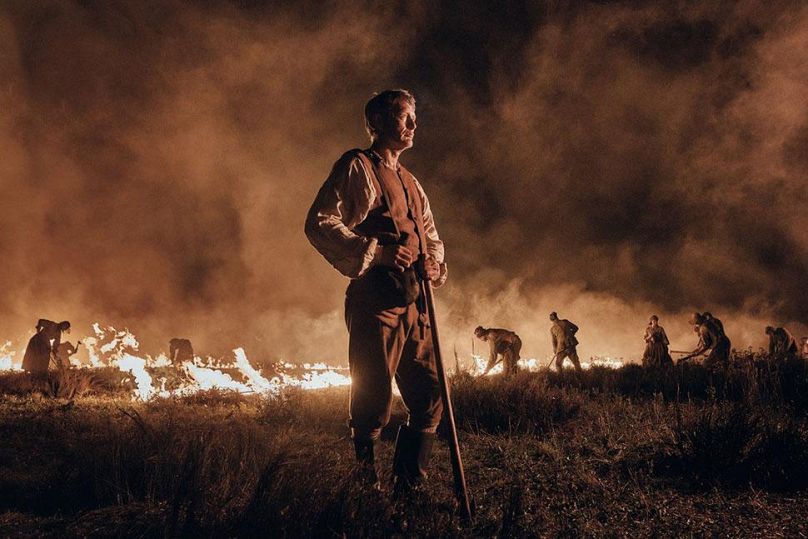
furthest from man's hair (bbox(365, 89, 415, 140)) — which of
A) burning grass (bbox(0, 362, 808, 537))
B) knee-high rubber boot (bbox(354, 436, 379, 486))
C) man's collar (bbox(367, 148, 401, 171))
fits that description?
burning grass (bbox(0, 362, 808, 537))

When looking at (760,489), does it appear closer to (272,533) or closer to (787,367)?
(272,533)

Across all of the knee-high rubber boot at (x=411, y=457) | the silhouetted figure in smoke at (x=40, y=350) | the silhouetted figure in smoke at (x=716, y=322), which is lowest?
the knee-high rubber boot at (x=411, y=457)

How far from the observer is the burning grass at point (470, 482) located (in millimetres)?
1952

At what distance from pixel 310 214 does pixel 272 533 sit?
1392mm

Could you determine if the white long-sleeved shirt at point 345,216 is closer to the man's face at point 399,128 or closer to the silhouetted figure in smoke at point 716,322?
the man's face at point 399,128

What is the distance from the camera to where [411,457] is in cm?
239

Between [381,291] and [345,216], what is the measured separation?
0.44m

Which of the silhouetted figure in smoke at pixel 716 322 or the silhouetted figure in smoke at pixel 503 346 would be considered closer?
the silhouetted figure in smoke at pixel 503 346

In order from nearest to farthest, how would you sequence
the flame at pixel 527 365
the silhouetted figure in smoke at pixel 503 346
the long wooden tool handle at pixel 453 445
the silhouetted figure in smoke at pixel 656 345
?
the long wooden tool handle at pixel 453 445
the flame at pixel 527 365
the silhouetted figure in smoke at pixel 503 346
the silhouetted figure in smoke at pixel 656 345

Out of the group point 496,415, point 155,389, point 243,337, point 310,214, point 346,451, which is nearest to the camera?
point 310,214

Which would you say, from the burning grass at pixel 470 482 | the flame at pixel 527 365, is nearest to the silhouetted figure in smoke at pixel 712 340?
the flame at pixel 527 365

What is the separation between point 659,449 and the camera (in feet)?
10.9

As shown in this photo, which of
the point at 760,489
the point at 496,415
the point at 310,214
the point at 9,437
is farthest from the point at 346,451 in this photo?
the point at 9,437

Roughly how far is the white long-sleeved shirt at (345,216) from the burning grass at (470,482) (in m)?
0.95
